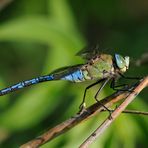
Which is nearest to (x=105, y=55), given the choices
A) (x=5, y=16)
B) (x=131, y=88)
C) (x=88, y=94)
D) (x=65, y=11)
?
(x=88, y=94)

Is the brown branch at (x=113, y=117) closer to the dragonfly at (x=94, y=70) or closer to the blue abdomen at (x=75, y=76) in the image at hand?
the dragonfly at (x=94, y=70)

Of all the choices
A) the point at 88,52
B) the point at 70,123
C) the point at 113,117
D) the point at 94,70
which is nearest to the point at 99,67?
the point at 94,70

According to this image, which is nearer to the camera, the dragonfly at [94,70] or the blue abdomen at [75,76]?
the dragonfly at [94,70]

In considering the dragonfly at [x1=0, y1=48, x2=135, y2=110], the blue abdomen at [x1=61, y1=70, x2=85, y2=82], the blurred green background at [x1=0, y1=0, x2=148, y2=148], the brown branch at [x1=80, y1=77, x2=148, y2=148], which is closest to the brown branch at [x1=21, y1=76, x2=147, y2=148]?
the brown branch at [x1=80, y1=77, x2=148, y2=148]

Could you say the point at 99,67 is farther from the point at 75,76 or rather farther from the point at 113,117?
the point at 113,117

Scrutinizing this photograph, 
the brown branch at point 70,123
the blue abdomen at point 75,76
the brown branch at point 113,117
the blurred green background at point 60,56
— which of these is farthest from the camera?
the blue abdomen at point 75,76

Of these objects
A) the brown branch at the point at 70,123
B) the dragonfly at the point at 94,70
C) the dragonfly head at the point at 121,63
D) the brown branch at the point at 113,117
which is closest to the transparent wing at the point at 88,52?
the dragonfly at the point at 94,70
